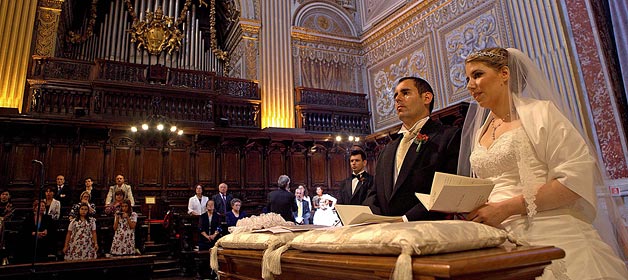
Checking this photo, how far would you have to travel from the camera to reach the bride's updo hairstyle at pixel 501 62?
5.70ft

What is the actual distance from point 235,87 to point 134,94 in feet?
8.47

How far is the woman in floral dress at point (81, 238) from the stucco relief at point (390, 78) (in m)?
7.74

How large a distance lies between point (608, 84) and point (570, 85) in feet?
1.80

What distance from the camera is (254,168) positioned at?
33.7ft

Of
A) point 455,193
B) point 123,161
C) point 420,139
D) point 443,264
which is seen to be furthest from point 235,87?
point 443,264

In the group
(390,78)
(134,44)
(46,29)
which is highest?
(134,44)

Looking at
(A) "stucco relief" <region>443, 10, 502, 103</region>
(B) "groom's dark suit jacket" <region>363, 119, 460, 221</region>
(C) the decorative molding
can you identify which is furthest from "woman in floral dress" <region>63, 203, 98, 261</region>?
(A) "stucco relief" <region>443, 10, 502, 103</region>

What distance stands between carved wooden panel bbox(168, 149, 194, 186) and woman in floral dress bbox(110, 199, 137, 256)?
3191 millimetres

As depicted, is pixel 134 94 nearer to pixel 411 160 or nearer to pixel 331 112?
pixel 331 112

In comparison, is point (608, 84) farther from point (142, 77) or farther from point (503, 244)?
point (142, 77)

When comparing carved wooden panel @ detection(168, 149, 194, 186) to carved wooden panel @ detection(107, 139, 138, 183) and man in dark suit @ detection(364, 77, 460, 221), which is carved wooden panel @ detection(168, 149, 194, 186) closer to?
carved wooden panel @ detection(107, 139, 138, 183)

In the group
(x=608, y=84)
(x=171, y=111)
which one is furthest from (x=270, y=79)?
(x=608, y=84)

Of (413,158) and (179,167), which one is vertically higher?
(179,167)

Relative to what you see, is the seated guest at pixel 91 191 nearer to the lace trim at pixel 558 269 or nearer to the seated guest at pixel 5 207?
the seated guest at pixel 5 207
